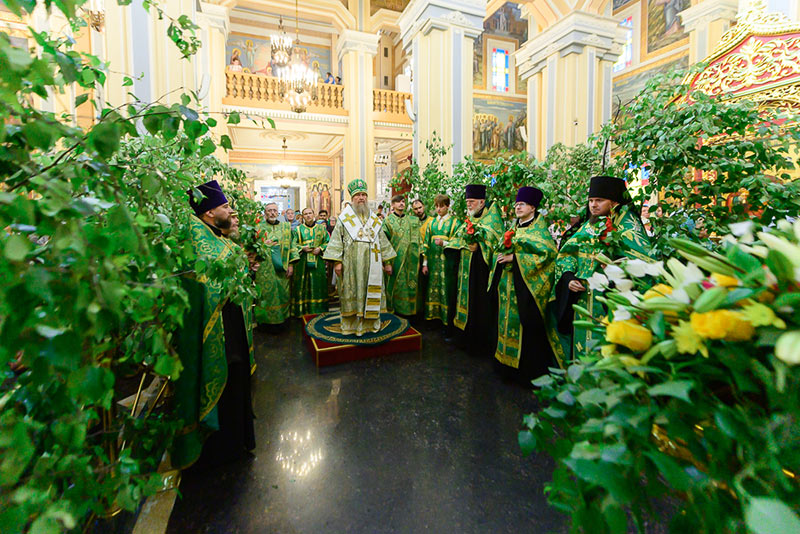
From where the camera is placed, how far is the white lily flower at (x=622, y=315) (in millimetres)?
870

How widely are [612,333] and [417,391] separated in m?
2.85

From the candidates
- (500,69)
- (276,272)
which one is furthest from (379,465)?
(500,69)

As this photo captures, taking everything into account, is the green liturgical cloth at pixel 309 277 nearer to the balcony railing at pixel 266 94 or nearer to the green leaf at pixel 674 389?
the green leaf at pixel 674 389

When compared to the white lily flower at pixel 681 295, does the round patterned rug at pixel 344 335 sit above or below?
below

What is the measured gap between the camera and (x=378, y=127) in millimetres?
12953

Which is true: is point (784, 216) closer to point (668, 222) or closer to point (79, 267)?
point (668, 222)

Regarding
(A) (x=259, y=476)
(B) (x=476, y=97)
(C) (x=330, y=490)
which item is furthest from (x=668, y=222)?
(B) (x=476, y=97)

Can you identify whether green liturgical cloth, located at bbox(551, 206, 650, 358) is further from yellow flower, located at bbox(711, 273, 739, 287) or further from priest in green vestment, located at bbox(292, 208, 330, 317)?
priest in green vestment, located at bbox(292, 208, 330, 317)

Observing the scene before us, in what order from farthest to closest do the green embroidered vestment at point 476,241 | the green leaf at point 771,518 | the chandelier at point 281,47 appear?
the chandelier at point 281,47
the green embroidered vestment at point 476,241
the green leaf at point 771,518

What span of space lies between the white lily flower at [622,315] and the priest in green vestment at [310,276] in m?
5.24

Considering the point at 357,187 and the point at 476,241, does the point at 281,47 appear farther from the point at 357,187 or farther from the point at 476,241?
the point at 476,241

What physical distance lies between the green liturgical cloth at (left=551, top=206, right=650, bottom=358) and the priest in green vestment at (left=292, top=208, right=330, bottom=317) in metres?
3.73

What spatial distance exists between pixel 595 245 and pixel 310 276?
445 centimetres

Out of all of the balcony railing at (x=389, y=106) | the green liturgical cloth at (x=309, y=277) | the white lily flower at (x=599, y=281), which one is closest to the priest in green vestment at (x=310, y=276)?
the green liturgical cloth at (x=309, y=277)
